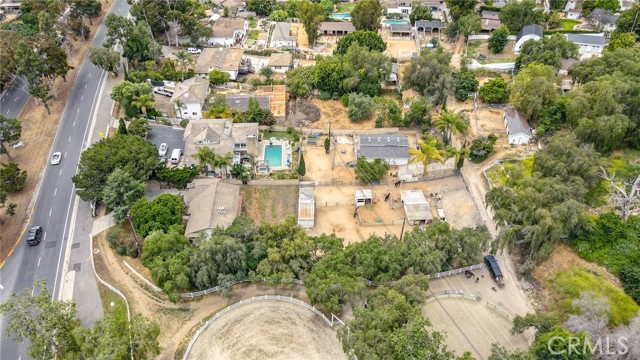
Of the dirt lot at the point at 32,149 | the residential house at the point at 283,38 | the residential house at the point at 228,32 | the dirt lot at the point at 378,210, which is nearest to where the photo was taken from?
the dirt lot at the point at 32,149

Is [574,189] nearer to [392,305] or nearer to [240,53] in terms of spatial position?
[392,305]

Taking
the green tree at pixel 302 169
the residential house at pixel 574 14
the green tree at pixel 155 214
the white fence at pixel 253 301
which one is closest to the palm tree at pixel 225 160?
the green tree at pixel 155 214

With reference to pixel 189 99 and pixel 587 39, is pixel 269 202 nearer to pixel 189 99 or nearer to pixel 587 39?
pixel 189 99

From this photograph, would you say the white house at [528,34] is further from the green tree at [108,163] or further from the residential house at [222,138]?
the green tree at [108,163]

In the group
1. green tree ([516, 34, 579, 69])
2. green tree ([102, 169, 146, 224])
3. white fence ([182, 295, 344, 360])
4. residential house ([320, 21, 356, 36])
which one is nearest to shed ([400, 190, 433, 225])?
white fence ([182, 295, 344, 360])

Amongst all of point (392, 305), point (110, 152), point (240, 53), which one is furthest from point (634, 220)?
point (240, 53)

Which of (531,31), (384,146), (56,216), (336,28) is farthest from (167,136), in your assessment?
(531,31)

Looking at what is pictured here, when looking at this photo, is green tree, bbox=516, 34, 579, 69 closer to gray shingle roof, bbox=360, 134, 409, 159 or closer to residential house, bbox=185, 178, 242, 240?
gray shingle roof, bbox=360, 134, 409, 159
